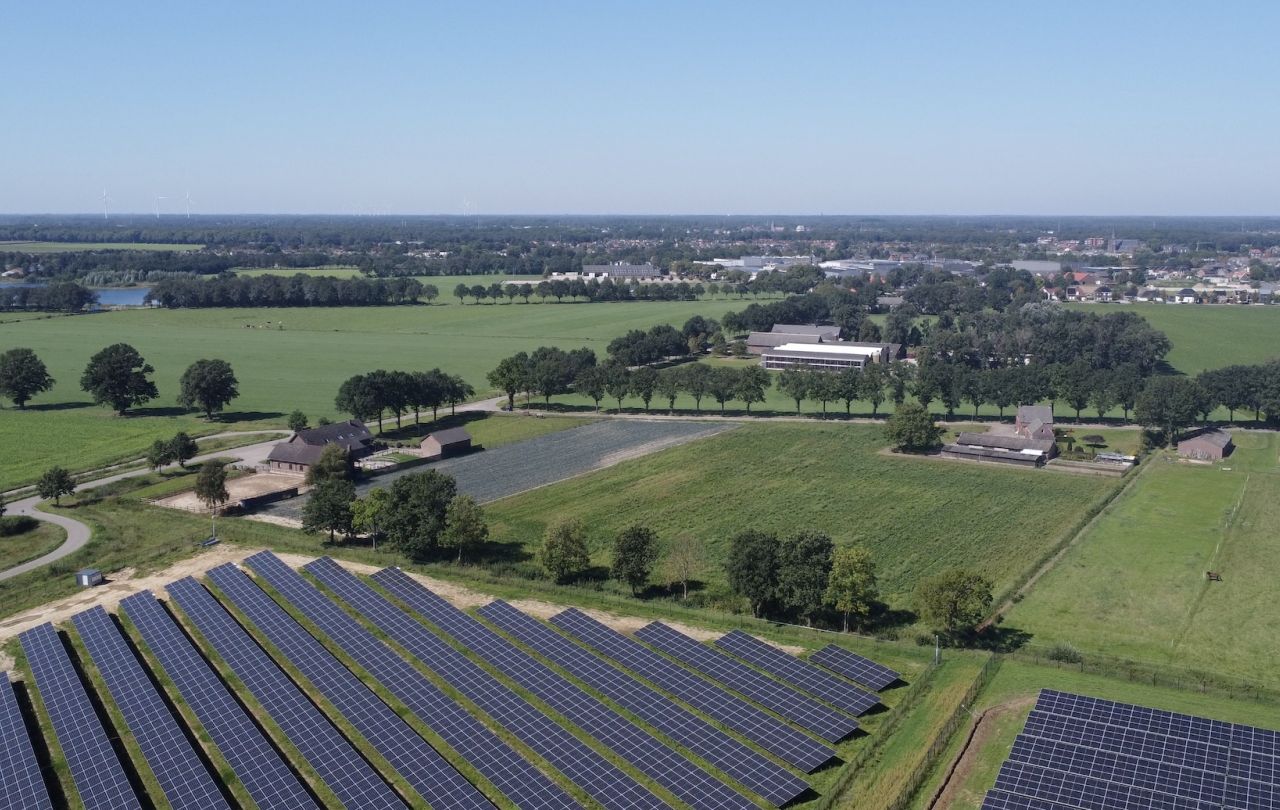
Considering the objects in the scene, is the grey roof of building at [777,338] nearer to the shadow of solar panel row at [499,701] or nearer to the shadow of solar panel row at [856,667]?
the shadow of solar panel row at [499,701]

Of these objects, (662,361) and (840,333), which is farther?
(840,333)

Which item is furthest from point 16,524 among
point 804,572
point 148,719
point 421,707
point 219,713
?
point 804,572

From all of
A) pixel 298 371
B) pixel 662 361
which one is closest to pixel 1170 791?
pixel 662 361

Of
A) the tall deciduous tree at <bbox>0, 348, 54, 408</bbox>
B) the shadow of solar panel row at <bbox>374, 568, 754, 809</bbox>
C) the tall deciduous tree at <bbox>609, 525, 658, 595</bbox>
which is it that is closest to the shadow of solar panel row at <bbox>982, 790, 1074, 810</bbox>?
the shadow of solar panel row at <bbox>374, 568, 754, 809</bbox>

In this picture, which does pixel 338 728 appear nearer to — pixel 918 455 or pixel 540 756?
pixel 540 756

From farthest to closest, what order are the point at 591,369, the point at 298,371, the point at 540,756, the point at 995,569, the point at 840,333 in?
the point at 840,333 < the point at 298,371 < the point at 591,369 < the point at 995,569 < the point at 540,756

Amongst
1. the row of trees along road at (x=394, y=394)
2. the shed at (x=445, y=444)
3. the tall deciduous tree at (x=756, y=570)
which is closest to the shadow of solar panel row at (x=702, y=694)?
the tall deciduous tree at (x=756, y=570)
